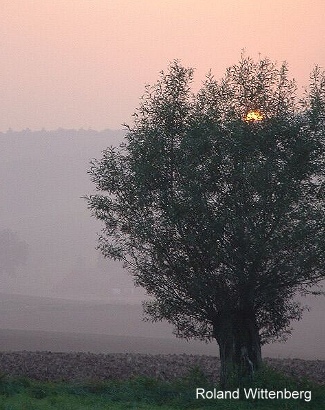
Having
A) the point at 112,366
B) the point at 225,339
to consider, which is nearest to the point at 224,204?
the point at 225,339

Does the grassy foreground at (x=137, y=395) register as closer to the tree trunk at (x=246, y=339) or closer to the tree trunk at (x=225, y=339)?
the tree trunk at (x=225, y=339)

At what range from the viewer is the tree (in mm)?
27125

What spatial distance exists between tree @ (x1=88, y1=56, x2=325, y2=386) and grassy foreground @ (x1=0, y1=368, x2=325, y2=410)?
2.03 meters

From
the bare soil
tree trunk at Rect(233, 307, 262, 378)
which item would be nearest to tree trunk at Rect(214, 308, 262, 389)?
tree trunk at Rect(233, 307, 262, 378)

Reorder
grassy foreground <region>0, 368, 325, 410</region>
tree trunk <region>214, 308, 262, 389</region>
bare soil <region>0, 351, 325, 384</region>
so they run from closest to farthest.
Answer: grassy foreground <region>0, 368, 325, 410</region> → tree trunk <region>214, 308, 262, 389</region> → bare soil <region>0, 351, 325, 384</region>

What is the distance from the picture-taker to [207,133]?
91.7ft

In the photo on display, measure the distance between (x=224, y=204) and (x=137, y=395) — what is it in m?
7.84

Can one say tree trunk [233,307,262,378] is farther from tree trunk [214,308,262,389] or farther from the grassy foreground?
the grassy foreground

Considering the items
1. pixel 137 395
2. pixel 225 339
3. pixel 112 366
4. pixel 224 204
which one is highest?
pixel 224 204

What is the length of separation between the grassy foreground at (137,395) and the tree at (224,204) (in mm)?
2033

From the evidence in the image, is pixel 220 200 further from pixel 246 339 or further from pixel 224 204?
pixel 246 339

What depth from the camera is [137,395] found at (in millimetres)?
26641

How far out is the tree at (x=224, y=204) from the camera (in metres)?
27.1

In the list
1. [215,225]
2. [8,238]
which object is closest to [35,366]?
[215,225]
